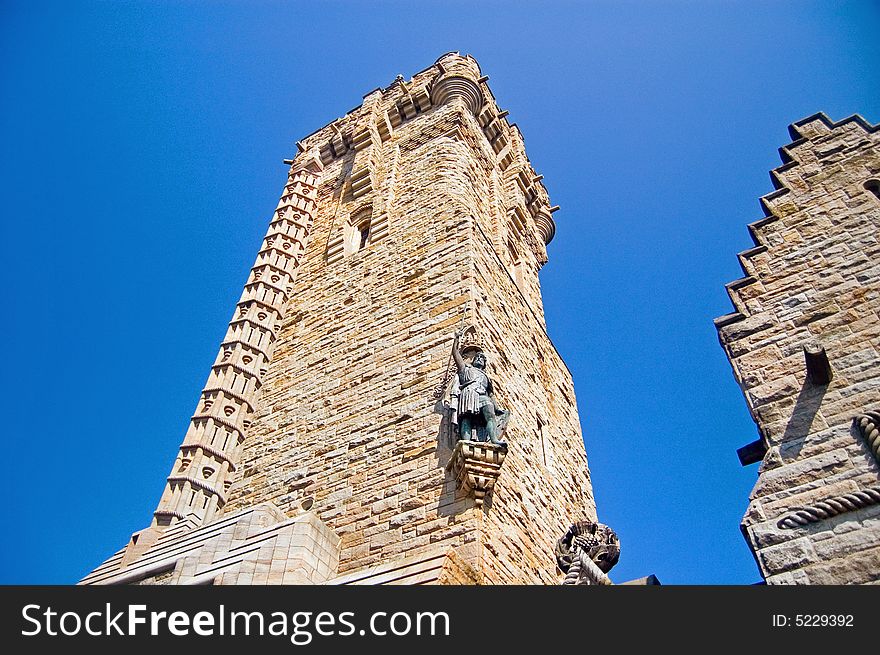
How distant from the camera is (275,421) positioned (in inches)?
462

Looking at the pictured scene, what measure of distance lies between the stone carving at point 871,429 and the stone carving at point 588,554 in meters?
2.44

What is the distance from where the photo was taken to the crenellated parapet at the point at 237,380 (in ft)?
35.0

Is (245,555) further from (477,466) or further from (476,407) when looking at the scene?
(476,407)

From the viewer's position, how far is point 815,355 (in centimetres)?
621

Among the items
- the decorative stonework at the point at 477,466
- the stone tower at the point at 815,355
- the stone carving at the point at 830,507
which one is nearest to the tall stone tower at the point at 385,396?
the decorative stonework at the point at 477,466

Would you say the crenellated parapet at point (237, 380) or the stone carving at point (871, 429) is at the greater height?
the crenellated parapet at point (237, 380)

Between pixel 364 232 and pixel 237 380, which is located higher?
pixel 364 232

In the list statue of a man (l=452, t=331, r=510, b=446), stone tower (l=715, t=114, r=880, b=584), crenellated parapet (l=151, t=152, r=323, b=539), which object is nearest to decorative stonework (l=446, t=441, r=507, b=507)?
statue of a man (l=452, t=331, r=510, b=446)

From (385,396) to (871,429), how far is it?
6.27m

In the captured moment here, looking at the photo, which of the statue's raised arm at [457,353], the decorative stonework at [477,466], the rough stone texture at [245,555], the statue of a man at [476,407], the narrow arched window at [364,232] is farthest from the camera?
the narrow arched window at [364,232]

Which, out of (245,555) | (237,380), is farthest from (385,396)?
(237,380)

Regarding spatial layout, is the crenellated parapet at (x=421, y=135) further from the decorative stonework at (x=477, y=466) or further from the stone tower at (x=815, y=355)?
the stone tower at (x=815, y=355)

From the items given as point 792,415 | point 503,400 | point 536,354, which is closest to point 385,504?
point 503,400

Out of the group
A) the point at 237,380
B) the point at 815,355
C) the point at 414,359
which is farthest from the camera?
the point at 237,380
